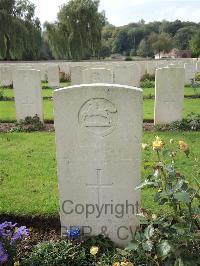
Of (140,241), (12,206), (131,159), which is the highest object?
(131,159)

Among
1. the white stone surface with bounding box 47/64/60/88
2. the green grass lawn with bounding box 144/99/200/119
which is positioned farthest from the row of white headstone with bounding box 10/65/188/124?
the white stone surface with bounding box 47/64/60/88

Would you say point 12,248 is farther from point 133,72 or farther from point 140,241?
point 133,72

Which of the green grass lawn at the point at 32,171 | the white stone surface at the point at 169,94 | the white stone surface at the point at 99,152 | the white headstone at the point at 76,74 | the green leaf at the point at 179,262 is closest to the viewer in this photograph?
the green leaf at the point at 179,262

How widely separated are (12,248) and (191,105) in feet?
33.0

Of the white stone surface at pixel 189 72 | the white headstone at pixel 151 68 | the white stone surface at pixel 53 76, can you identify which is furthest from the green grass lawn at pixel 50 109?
the white headstone at pixel 151 68

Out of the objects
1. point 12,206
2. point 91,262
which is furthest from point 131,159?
point 12,206

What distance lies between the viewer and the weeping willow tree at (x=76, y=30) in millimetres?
30906

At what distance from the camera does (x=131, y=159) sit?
3314 millimetres

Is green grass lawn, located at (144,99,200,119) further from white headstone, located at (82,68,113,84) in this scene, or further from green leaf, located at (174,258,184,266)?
green leaf, located at (174,258,184,266)

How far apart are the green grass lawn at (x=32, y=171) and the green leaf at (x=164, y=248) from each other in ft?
5.41

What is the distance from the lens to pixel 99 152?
3326mm

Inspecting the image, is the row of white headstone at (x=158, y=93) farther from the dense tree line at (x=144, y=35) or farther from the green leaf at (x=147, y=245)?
the dense tree line at (x=144, y=35)

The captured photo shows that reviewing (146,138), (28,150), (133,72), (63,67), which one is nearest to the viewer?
(28,150)

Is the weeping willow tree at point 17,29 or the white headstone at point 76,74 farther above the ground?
the weeping willow tree at point 17,29
